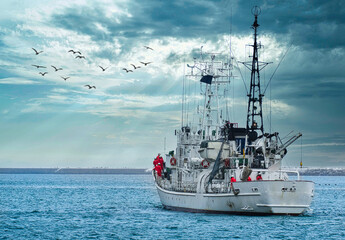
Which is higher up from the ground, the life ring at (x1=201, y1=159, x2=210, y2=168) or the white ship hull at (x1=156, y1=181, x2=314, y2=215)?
the life ring at (x1=201, y1=159, x2=210, y2=168)

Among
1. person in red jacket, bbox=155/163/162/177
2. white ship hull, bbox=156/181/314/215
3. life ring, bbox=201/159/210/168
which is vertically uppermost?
life ring, bbox=201/159/210/168

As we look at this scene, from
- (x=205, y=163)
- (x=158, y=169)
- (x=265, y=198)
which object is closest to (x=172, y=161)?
(x=158, y=169)

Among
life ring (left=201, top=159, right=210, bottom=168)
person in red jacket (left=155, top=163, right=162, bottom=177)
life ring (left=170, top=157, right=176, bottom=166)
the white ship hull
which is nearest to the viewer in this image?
the white ship hull

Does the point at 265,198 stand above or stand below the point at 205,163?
below

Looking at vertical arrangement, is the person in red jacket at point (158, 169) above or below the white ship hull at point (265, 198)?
above

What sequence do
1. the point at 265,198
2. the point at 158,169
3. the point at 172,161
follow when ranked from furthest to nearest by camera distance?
the point at 158,169
the point at 172,161
the point at 265,198

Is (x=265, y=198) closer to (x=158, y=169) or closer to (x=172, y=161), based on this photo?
(x=172, y=161)

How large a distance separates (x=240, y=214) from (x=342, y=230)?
9777 mm

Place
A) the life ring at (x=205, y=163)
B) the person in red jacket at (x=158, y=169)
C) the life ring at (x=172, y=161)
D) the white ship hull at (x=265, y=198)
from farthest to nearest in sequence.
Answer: the person in red jacket at (x=158, y=169) < the life ring at (x=172, y=161) < the life ring at (x=205, y=163) < the white ship hull at (x=265, y=198)

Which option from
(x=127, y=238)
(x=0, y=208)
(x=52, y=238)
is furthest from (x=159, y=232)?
(x=0, y=208)

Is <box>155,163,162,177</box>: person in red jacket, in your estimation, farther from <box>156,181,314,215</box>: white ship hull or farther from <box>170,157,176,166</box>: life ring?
→ <box>156,181,314,215</box>: white ship hull

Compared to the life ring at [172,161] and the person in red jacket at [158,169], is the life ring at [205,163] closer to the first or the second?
the life ring at [172,161]

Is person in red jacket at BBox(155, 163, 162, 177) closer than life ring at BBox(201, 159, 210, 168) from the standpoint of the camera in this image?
No

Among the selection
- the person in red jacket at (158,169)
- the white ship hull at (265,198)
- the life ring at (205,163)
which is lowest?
the white ship hull at (265,198)
